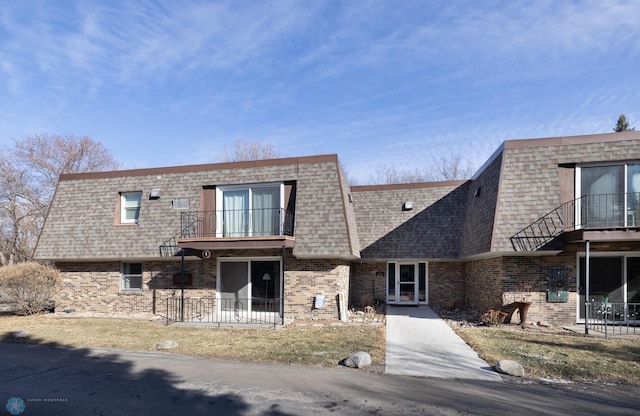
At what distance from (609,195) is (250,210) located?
38.4ft

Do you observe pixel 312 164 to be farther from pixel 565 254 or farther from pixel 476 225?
pixel 565 254

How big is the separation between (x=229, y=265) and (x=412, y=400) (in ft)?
32.6

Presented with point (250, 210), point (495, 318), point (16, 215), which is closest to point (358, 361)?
point (495, 318)

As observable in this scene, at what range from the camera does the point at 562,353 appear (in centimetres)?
833

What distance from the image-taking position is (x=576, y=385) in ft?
21.1

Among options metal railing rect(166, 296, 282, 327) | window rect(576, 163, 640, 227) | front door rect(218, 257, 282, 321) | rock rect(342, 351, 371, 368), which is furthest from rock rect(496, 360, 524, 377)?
front door rect(218, 257, 282, 321)

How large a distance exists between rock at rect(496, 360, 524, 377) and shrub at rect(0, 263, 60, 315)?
15454 mm

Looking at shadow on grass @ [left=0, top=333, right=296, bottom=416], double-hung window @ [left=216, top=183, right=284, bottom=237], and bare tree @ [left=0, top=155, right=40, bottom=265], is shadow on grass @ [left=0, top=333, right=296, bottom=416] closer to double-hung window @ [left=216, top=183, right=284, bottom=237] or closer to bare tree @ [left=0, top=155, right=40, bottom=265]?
double-hung window @ [left=216, top=183, right=284, bottom=237]

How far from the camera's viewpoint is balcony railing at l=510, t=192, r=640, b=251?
11242mm

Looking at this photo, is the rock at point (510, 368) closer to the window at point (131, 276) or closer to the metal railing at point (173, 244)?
the metal railing at point (173, 244)

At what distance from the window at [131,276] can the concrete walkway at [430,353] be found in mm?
9876

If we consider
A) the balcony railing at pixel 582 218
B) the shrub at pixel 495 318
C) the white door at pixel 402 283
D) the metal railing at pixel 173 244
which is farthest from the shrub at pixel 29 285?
the balcony railing at pixel 582 218

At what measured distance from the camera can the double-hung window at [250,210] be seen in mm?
13906

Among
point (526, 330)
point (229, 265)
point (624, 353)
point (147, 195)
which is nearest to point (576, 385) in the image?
Result: point (624, 353)
